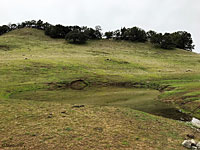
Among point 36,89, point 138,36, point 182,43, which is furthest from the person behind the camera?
point 182,43

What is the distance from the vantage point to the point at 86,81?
40062mm

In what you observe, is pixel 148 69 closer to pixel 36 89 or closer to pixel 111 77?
pixel 111 77

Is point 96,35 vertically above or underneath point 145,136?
above

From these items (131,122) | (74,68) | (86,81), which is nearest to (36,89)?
(86,81)

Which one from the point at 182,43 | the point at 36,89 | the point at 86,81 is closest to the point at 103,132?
the point at 36,89

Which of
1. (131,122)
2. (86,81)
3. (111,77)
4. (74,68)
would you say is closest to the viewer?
(131,122)

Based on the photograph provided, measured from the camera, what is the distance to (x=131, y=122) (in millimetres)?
16281

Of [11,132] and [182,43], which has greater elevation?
[182,43]

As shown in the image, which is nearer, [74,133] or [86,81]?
[74,133]

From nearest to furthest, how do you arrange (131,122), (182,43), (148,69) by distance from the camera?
(131,122)
(148,69)
(182,43)

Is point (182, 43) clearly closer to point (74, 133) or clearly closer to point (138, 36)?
point (138, 36)

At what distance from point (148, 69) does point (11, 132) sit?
50540mm

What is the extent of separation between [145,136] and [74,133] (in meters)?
5.29

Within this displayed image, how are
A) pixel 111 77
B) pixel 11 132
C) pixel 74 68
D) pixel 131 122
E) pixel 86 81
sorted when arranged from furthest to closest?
pixel 74 68 < pixel 111 77 < pixel 86 81 < pixel 131 122 < pixel 11 132
